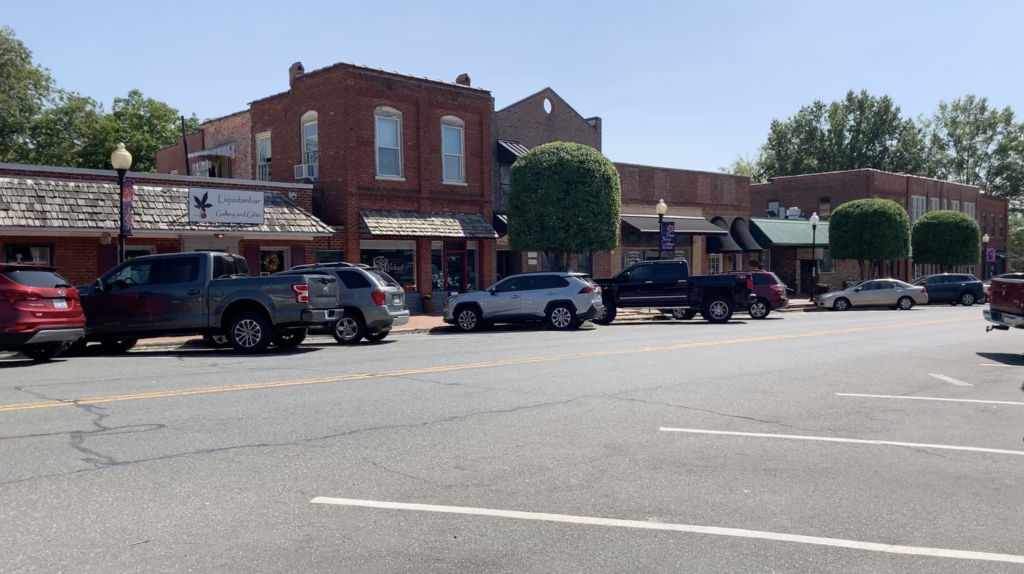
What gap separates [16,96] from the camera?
45.1 m

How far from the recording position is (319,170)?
26.9 m

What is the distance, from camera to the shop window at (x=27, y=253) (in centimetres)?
1988

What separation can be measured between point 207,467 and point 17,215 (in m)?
15.9

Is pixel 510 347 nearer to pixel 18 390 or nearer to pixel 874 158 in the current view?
pixel 18 390

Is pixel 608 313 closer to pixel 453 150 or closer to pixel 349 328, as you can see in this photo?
pixel 453 150

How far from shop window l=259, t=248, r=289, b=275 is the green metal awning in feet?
88.7

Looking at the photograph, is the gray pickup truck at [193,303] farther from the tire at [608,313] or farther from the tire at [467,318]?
the tire at [608,313]

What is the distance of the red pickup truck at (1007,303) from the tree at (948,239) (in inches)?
1386

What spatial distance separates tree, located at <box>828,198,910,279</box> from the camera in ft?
134

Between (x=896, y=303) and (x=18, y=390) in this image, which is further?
(x=896, y=303)

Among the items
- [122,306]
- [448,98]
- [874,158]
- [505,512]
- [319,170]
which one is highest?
[874,158]

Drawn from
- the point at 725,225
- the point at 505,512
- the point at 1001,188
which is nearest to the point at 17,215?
the point at 505,512

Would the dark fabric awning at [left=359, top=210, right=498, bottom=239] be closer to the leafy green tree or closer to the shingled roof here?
the shingled roof

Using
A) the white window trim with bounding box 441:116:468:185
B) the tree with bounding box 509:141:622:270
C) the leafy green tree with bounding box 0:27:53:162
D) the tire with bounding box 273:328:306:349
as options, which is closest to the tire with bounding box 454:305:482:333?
the tire with bounding box 273:328:306:349
